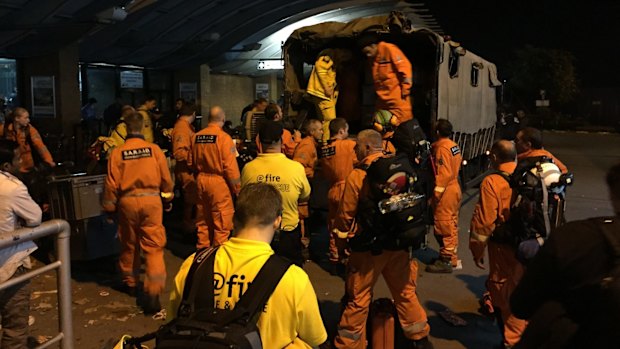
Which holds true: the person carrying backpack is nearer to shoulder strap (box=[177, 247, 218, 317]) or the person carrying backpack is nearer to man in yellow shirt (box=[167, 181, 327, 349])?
man in yellow shirt (box=[167, 181, 327, 349])

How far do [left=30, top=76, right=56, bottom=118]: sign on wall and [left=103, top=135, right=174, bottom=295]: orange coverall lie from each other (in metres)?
8.12

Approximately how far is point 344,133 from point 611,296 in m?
5.07

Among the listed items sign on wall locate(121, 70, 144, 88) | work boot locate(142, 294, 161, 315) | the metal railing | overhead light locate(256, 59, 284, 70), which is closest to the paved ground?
work boot locate(142, 294, 161, 315)

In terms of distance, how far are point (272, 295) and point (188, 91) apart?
1694 cm

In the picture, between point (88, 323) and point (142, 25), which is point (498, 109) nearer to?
point (142, 25)

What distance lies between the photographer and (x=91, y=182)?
6.43m

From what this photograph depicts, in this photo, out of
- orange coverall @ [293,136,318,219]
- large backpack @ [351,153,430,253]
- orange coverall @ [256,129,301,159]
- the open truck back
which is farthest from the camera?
the open truck back

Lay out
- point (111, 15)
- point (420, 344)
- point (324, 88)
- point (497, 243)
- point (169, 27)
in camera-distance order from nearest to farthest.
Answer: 1. point (420, 344)
2. point (497, 243)
3. point (324, 88)
4. point (111, 15)
5. point (169, 27)

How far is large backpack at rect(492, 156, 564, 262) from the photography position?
419cm

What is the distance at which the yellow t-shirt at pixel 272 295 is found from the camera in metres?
2.34

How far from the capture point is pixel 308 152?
7277mm

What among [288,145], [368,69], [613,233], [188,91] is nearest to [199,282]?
[613,233]

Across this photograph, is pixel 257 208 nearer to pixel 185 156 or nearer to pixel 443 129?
pixel 443 129

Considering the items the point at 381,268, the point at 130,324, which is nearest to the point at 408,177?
the point at 381,268
